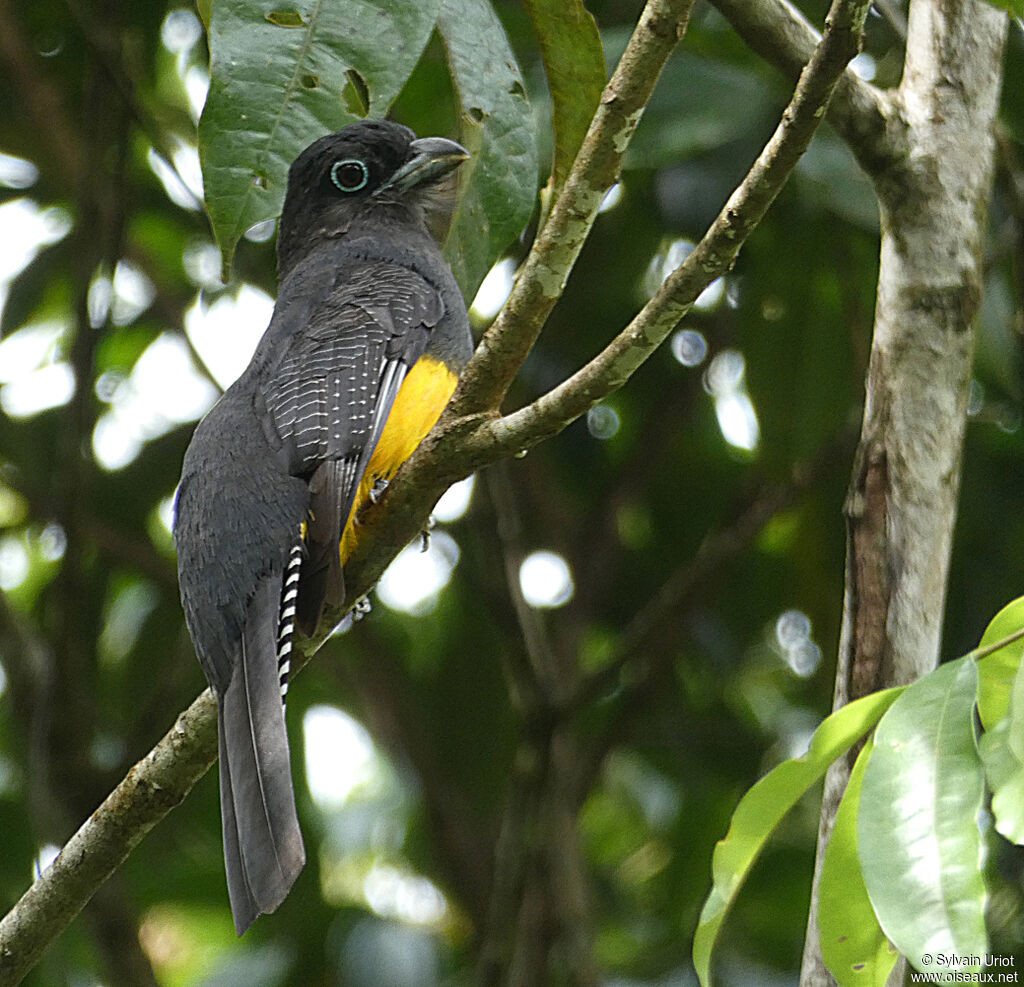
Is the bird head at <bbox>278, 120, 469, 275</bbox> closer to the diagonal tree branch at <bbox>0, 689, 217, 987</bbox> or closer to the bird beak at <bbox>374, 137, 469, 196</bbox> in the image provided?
the bird beak at <bbox>374, 137, 469, 196</bbox>

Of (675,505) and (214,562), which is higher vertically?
(214,562)

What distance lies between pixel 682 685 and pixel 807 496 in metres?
1.07

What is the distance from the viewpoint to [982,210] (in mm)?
3059

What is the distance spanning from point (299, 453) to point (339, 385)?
0.71 feet

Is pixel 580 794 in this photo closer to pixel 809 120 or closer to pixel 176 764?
pixel 176 764

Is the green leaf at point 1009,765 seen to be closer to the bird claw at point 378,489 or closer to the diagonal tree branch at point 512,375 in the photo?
the diagonal tree branch at point 512,375

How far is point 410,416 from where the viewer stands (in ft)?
12.0

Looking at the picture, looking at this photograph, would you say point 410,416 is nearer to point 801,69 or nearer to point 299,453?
point 299,453

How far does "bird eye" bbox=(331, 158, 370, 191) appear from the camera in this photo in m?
4.44

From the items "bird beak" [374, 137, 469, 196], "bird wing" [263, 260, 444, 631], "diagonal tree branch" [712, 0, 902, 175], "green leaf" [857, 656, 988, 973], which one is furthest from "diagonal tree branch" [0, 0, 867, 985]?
"bird beak" [374, 137, 469, 196]

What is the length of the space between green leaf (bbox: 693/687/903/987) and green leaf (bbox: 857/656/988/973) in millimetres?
83

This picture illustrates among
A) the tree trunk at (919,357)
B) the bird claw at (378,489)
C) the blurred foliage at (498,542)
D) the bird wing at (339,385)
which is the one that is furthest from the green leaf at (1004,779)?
the blurred foliage at (498,542)

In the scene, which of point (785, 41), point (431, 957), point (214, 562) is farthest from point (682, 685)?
point (785, 41)

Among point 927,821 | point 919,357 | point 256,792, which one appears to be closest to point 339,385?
point 256,792
